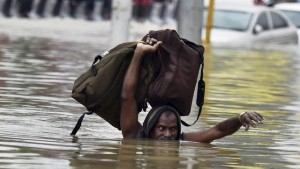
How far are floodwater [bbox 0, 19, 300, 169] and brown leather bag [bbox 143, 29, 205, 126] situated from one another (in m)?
0.30

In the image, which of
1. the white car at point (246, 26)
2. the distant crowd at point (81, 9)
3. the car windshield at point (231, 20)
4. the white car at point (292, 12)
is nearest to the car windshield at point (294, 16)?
the white car at point (292, 12)

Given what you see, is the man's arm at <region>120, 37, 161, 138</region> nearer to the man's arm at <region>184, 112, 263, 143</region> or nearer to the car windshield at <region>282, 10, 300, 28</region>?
the man's arm at <region>184, 112, 263, 143</region>

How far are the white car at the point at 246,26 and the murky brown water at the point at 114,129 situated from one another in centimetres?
678

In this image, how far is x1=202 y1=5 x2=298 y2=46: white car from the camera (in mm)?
28484

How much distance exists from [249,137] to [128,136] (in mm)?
1653

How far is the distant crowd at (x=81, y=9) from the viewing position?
126ft

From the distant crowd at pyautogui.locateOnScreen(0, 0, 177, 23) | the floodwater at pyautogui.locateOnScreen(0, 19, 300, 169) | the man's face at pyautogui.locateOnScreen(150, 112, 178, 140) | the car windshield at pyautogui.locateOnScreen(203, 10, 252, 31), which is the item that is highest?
the man's face at pyautogui.locateOnScreen(150, 112, 178, 140)

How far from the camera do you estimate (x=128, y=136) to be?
9.19 meters

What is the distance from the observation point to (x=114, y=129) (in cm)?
1066

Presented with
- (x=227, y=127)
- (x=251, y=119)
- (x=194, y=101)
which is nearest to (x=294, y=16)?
(x=194, y=101)

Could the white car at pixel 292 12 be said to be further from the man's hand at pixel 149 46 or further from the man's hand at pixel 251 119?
the man's hand at pixel 251 119

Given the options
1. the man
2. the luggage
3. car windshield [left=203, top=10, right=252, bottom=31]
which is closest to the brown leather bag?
the luggage

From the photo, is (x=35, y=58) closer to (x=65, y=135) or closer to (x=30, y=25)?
(x=65, y=135)

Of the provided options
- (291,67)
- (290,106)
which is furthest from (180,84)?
(291,67)
